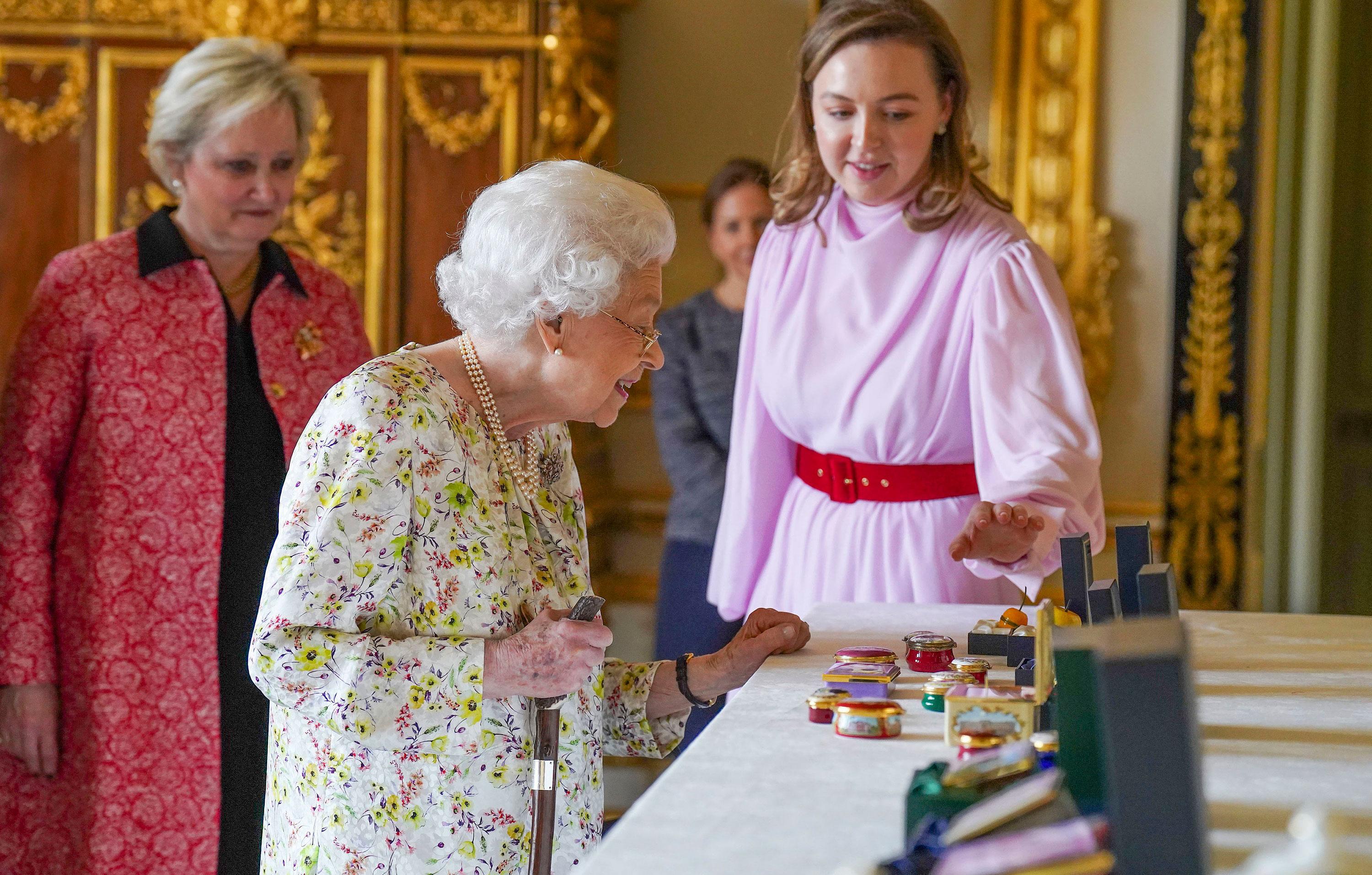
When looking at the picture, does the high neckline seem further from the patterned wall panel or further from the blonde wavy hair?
the patterned wall panel

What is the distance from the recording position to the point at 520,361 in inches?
65.8

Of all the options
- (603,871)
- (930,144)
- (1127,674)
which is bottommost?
(603,871)

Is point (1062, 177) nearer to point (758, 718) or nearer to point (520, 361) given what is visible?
point (520, 361)

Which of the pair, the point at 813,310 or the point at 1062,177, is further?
the point at 1062,177

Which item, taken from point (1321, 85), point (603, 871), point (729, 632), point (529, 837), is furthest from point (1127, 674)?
point (1321, 85)

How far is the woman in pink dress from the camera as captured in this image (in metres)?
2.17

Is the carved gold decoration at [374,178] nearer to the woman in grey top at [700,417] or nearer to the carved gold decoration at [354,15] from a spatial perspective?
the carved gold decoration at [354,15]

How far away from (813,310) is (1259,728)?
119 centimetres

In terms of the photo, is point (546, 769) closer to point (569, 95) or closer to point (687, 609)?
point (687, 609)

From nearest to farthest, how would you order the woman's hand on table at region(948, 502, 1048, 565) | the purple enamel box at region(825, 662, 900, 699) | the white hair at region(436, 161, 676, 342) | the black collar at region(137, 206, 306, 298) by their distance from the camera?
the purple enamel box at region(825, 662, 900, 699)
the white hair at region(436, 161, 676, 342)
the woman's hand on table at region(948, 502, 1048, 565)
the black collar at region(137, 206, 306, 298)

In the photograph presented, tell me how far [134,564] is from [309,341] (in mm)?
511

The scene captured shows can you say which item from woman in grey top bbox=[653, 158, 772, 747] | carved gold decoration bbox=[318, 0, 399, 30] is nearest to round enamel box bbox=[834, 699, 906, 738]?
woman in grey top bbox=[653, 158, 772, 747]

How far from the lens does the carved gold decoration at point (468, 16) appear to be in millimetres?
3777

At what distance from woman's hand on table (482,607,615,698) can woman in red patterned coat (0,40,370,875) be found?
47.9 inches
